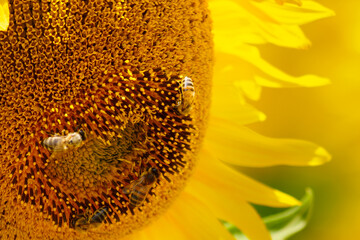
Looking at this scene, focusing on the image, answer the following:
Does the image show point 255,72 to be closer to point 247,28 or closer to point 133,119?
point 247,28

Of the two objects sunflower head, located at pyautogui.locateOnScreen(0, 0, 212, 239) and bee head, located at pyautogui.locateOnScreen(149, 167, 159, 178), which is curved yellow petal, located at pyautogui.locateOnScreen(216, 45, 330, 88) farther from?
bee head, located at pyautogui.locateOnScreen(149, 167, 159, 178)

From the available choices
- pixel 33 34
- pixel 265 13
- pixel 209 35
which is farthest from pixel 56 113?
pixel 265 13

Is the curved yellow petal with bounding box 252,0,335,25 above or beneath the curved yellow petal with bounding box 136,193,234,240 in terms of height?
above

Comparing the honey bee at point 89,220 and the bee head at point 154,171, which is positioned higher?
the bee head at point 154,171

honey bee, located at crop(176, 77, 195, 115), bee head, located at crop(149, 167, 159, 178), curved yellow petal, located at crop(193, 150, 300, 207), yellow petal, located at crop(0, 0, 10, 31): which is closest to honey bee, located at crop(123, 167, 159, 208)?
bee head, located at crop(149, 167, 159, 178)

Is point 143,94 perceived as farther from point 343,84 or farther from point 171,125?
point 343,84

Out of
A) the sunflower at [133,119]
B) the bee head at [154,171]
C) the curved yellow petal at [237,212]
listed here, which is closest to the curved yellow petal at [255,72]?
the sunflower at [133,119]

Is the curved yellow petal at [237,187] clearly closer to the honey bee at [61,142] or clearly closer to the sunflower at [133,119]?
the sunflower at [133,119]
